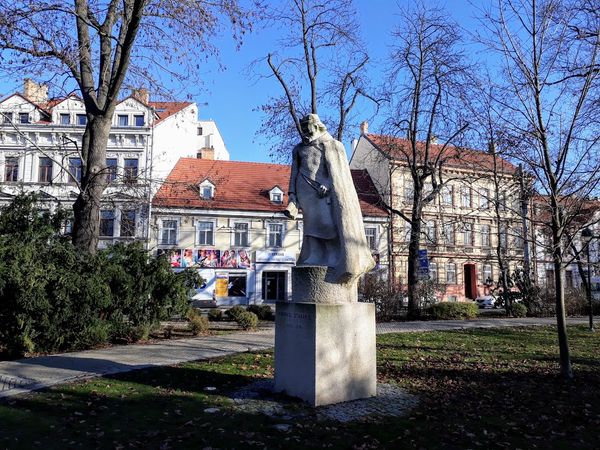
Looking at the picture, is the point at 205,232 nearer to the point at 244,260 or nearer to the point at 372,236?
the point at 244,260

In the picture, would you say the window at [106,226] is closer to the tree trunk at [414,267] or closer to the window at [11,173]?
the window at [11,173]

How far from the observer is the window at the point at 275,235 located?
37281 millimetres

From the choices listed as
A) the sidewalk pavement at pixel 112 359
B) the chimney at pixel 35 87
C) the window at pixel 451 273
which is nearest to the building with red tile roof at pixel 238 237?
the window at pixel 451 273

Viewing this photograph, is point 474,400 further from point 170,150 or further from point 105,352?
point 170,150

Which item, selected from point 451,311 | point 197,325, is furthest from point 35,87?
point 451,311

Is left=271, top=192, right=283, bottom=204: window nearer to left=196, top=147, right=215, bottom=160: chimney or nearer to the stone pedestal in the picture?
left=196, top=147, right=215, bottom=160: chimney

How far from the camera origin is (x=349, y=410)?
5930mm

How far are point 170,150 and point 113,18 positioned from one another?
25.7 m

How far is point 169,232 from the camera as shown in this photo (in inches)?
1403

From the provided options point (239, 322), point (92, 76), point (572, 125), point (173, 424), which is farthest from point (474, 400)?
point (92, 76)

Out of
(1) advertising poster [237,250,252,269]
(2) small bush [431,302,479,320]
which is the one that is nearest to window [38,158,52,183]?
(1) advertising poster [237,250,252,269]

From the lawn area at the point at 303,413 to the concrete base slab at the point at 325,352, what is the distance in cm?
41

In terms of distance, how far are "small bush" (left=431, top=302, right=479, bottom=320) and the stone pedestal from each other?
1399 cm

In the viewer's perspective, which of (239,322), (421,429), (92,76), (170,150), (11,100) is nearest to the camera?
(421,429)
